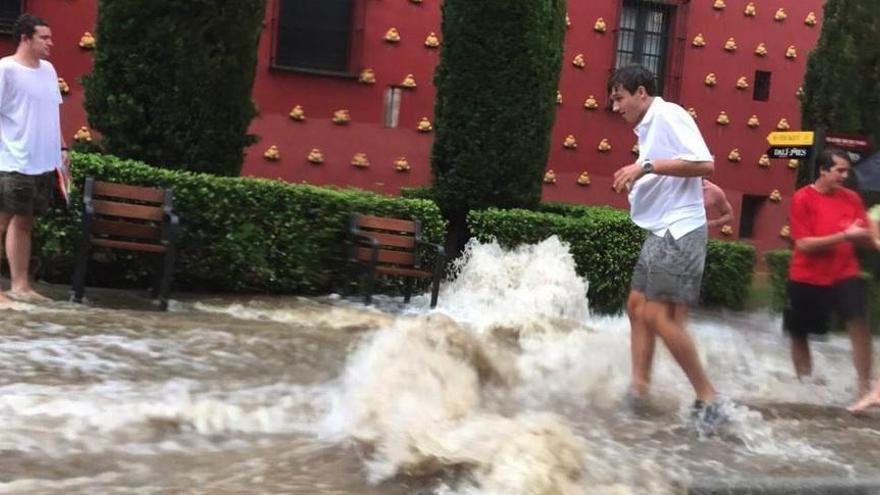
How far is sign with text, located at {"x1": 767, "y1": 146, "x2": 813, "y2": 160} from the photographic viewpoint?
38.1 ft

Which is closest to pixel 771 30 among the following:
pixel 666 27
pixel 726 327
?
pixel 666 27

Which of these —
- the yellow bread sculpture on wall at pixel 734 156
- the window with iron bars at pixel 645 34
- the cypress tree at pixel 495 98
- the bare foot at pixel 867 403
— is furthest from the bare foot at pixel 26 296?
the yellow bread sculpture on wall at pixel 734 156

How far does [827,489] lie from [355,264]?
587 cm

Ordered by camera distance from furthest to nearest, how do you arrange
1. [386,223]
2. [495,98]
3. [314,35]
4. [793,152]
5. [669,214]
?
1. [314,35]
2. [495,98]
3. [793,152]
4. [386,223]
5. [669,214]

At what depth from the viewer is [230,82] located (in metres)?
10.1

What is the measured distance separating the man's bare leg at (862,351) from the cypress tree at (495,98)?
235 inches

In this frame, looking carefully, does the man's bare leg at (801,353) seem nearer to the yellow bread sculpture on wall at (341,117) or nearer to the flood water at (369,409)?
the flood water at (369,409)

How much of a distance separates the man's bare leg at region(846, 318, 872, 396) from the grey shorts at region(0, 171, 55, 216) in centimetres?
609

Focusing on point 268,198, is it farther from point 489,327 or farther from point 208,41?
point 489,327

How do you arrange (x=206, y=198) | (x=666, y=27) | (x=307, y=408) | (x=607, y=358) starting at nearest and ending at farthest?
(x=307, y=408), (x=607, y=358), (x=206, y=198), (x=666, y=27)

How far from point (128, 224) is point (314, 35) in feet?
21.3

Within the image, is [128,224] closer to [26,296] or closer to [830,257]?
[26,296]

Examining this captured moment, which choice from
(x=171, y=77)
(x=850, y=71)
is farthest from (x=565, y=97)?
(x=171, y=77)

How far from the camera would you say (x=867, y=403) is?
6.61 m
